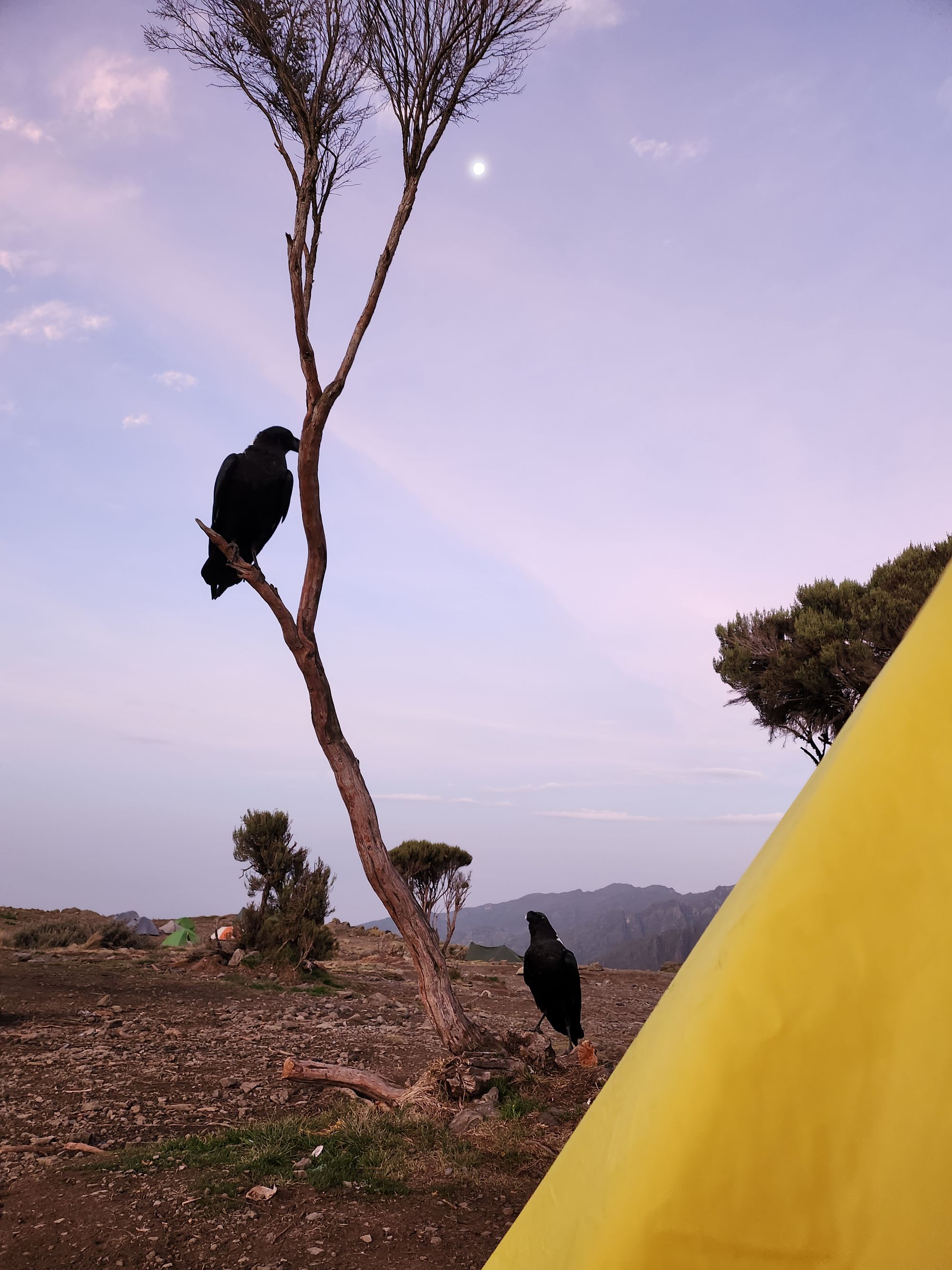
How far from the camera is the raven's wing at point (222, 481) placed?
704cm

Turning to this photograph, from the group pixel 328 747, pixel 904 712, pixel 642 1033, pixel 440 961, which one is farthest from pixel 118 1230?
pixel 904 712

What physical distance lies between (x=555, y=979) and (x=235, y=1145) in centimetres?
267

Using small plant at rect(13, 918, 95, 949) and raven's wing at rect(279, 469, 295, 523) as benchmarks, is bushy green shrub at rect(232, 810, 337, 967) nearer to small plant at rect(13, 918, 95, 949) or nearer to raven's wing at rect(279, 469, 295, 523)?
small plant at rect(13, 918, 95, 949)

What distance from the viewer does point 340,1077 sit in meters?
5.15

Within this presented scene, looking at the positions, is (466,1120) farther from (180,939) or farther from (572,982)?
(180,939)

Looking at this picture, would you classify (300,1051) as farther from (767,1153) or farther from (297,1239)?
(767,1153)

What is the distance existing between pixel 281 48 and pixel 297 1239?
8.77m

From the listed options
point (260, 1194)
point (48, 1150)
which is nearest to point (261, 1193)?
point (260, 1194)

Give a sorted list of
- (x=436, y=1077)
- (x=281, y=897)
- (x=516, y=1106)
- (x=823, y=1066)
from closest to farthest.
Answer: (x=823, y=1066) → (x=516, y=1106) → (x=436, y=1077) → (x=281, y=897)

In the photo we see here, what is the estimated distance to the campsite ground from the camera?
10.5ft

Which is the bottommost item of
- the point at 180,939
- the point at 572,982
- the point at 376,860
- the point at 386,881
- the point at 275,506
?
the point at 180,939

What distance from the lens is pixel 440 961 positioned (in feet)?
18.2

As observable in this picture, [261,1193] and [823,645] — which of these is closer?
[261,1193]

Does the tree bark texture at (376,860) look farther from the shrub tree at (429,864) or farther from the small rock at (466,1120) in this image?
the shrub tree at (429,864)
